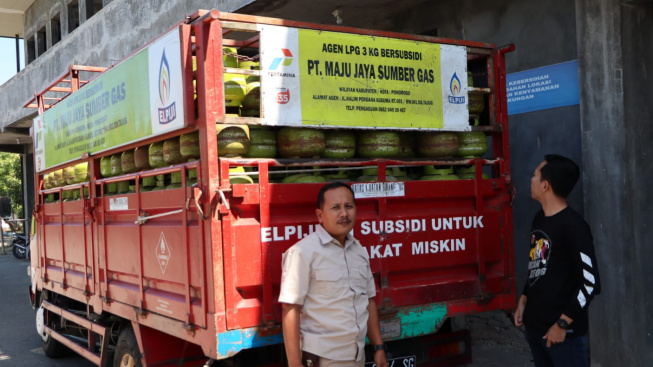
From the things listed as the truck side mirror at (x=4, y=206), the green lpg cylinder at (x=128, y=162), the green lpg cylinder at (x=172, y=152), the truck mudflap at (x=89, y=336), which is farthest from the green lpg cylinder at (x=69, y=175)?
the truck side mirror at (x=4, y=206)

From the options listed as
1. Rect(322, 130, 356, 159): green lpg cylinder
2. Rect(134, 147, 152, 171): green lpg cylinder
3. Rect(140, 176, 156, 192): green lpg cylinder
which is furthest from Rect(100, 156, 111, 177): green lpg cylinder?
Rect(322, 130, 356, 159): green lpg cylinder

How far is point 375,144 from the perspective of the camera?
416 centimetres

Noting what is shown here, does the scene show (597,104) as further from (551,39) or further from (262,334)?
(262,334)

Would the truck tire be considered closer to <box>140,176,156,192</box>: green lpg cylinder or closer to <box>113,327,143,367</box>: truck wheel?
<box>113,327,143,367</box>: truck wheel

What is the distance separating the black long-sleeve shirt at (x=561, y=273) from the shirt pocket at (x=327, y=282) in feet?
3.69

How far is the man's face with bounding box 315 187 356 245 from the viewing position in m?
3.25

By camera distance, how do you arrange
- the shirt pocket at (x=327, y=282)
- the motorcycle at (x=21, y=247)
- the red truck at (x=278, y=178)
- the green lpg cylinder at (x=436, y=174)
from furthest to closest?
the motorcycle at (x=21, y=247) → the green lpg cylinder at (x=436, y=174) → the red truck at (x=278, y=178) → the shirt pocket at (x=327, y=282)

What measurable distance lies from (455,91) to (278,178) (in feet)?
4.70

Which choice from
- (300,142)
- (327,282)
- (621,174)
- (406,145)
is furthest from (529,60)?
(327,282)

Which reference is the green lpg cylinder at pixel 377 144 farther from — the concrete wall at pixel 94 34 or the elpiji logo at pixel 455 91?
the concrete wall at pixel 94 34

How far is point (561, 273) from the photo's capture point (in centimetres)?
336

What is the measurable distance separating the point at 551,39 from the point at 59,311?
5.55 meters

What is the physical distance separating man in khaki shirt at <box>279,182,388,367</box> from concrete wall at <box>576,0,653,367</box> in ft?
9.06

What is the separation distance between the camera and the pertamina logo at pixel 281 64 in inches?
146
